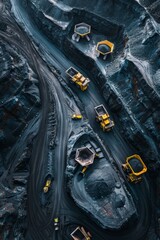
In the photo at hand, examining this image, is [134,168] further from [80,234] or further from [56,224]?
[56,224]

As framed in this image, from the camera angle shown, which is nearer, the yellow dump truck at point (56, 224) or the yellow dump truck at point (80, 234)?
the yellow dump truck at point (80, 234)

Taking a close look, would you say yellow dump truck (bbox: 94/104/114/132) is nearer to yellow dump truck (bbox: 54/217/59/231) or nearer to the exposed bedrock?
the exposed bedrock

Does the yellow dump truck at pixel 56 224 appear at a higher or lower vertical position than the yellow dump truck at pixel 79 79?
lower

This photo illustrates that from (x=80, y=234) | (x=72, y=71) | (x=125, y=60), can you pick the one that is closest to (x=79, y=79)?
(x=72, y=71)

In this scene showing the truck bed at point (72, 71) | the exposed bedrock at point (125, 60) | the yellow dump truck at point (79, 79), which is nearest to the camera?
the exposed bedrock at point (125, 60)

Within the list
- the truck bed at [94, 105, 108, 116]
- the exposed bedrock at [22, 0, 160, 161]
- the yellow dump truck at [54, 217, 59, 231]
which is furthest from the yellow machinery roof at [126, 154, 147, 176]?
the yellow dump truck at [54, 217, 59, 231]

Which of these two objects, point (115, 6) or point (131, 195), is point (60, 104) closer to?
point (131, 195)

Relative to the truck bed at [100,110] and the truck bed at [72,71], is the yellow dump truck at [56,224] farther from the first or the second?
the truck bed at [72,71]

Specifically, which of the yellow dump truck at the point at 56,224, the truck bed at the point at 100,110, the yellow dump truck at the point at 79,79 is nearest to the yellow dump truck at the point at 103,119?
the truck bed at the point at 100,110
